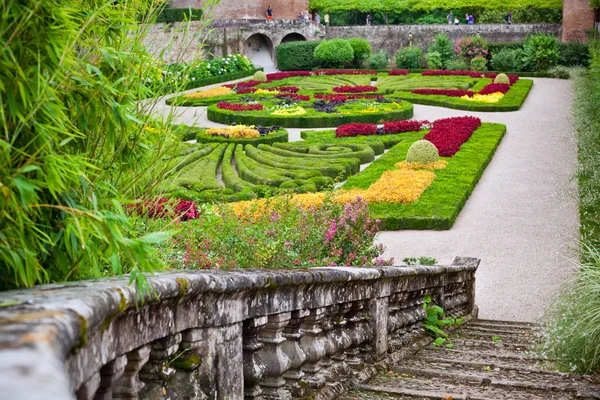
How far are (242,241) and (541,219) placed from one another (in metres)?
8.31

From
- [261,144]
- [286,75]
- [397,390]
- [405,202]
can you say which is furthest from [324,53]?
[397,390]

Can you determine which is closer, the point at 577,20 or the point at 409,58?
the point at 409,58

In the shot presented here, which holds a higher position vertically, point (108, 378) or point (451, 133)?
point (108, 378)

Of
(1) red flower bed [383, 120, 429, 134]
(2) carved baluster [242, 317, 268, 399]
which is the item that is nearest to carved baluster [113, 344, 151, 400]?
(2) carved baluster [242, 317, 268, 399]

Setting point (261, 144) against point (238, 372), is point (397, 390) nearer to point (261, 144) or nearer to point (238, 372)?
point (238, 372)

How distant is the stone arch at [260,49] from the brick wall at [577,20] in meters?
14.7

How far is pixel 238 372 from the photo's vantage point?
3.08 m

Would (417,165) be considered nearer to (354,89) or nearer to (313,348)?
(354,89)

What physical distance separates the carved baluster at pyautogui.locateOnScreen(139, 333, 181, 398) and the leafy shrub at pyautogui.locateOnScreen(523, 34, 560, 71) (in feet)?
119

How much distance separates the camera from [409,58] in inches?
1572

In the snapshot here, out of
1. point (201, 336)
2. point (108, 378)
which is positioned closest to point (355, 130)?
point (201, 336)

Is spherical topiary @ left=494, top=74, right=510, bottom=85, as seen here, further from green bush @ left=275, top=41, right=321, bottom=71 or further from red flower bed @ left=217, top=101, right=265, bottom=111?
green bush @ left=275, top=41, right=321, bottom=71

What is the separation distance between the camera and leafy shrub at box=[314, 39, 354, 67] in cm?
4016

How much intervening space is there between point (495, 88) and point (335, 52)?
39.2 ft
